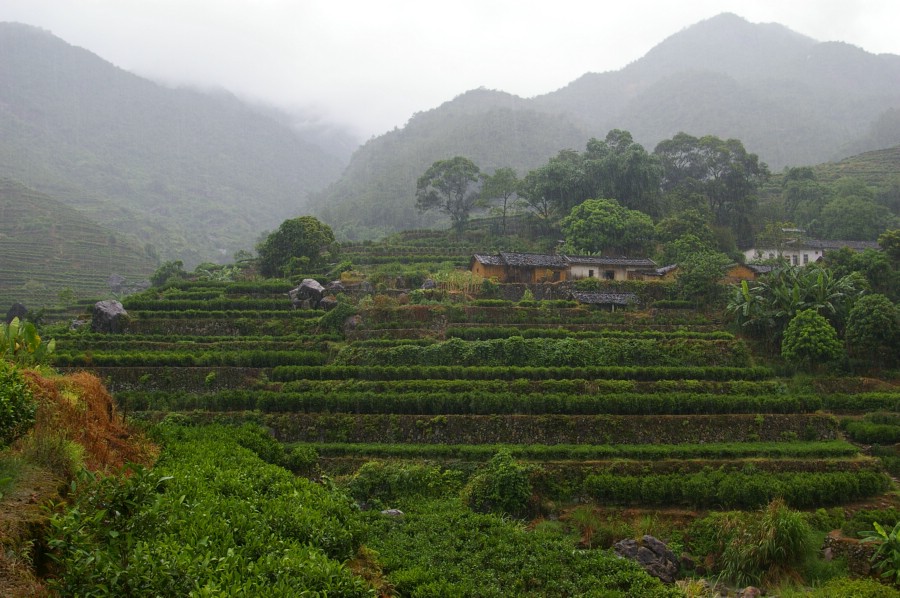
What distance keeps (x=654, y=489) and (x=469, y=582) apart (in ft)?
36.0

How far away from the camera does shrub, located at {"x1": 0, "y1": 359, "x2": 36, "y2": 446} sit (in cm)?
852

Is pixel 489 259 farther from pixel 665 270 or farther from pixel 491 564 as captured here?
pixel 491 564

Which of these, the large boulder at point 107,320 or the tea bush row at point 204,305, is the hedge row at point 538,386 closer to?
the tea bush row at point 204,305

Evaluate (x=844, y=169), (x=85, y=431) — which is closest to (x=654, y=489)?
(x=85, y=431)

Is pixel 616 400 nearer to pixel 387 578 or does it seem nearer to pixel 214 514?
pixel 387 578

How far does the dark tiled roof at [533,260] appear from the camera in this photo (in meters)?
41.3

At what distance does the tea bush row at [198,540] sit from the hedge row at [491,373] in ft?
52.3

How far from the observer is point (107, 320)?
32.2 meters

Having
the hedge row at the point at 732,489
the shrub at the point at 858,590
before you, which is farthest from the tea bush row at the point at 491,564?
the hedge row at the point at 732,489

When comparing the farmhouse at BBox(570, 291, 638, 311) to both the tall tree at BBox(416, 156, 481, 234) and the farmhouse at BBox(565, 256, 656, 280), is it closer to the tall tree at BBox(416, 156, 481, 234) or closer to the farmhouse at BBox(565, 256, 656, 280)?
the farmhouse at BBox(565, 256, 656, 280)

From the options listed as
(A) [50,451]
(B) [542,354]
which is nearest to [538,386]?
(B) [542,354]

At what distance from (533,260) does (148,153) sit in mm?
119670

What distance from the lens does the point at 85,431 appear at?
1037 centimetres

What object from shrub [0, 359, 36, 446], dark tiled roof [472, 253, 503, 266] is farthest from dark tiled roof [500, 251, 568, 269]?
shrub [0, 359, 36, 446]
